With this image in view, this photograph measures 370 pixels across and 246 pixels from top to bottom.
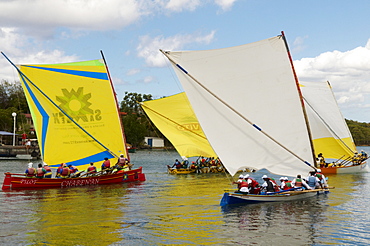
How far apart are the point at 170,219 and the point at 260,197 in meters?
6.18

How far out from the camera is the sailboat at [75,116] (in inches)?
1663

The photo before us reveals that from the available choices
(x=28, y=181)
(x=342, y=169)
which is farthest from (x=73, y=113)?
(x=342, y=169)

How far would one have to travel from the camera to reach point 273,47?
92.4 feet

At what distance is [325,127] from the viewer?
58.1m

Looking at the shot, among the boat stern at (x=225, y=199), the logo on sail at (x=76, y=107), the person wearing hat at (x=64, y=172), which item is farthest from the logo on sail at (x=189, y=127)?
the boat stern at (x=225, y=199)

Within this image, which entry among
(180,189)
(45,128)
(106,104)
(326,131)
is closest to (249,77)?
(180,189)

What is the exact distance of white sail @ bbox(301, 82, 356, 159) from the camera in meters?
58.2

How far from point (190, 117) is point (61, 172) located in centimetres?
1983

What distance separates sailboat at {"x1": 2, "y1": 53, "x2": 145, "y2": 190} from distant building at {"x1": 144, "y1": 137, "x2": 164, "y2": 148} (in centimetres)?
12151

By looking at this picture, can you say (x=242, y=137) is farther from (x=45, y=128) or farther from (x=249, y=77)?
(x=45, y=128)

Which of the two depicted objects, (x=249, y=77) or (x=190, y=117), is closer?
(x=249, y=77)

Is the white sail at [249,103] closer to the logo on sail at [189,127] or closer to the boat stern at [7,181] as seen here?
the boat stern at [7,181]

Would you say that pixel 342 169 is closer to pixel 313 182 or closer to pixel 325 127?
pixel 325 127

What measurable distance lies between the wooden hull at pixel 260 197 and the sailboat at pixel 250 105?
0.08 meters
